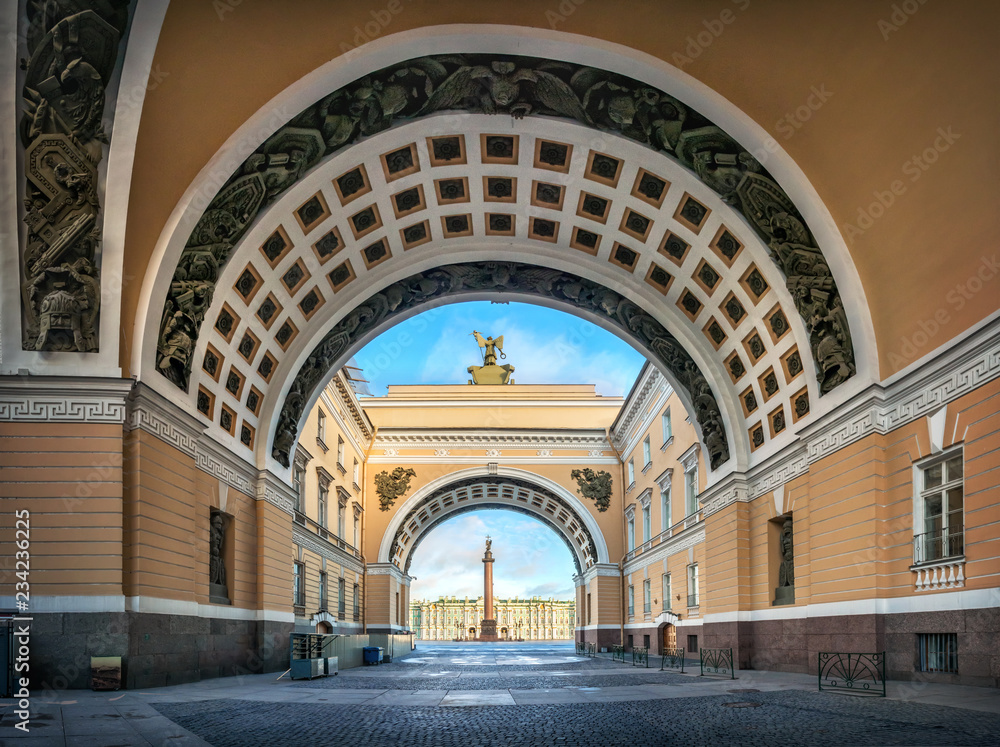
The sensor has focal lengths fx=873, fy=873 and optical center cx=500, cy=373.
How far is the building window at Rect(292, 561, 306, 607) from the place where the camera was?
2983 centimetres

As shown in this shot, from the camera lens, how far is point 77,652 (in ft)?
46.6

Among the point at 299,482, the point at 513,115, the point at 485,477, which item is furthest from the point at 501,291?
the point at 485,477

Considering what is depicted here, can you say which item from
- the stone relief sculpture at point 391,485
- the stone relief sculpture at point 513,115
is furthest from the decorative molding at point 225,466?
the stone relief sculpture at point 391,485

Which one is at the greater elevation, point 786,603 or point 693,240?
point 693,240

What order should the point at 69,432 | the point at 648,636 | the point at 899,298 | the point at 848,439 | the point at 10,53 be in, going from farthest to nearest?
the point at 648,636, the point at 848,439, the point at 899,298, the point at 69,432, the point at 10,53

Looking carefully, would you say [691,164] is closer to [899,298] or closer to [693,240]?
[693,240]

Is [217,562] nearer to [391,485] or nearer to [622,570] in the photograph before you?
[391,485]

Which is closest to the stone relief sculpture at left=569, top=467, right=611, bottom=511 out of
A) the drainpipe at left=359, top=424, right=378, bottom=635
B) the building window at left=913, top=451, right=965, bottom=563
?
the drainpipe at left=359, top=424, right=378, bottom=635

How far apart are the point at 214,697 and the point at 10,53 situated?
10493 mm

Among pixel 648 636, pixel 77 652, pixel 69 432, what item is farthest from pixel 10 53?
pixel 648 636

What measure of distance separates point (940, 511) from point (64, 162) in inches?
628

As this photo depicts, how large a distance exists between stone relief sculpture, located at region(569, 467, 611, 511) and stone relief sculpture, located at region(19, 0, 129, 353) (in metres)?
35.5

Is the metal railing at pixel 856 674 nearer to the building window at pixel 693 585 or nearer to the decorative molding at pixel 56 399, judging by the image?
the decorative molding at pixel 56 399

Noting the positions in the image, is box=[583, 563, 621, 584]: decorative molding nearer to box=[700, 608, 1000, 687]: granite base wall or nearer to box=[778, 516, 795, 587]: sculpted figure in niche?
box=[700, 608, 1000, 687]: granite base wall
